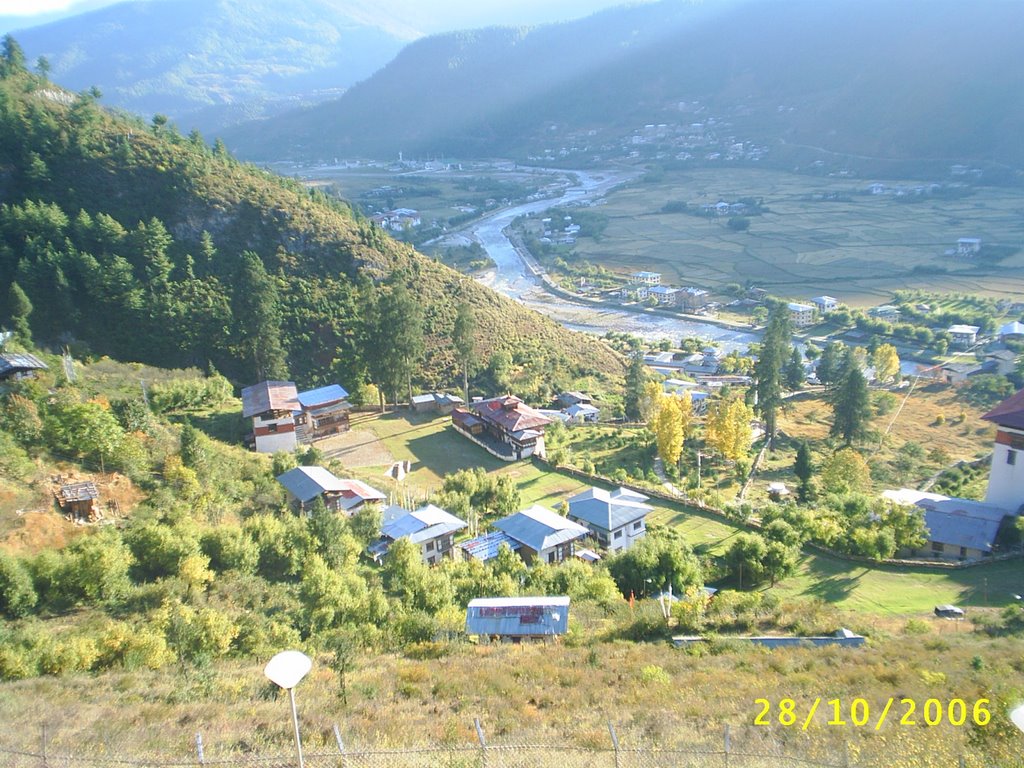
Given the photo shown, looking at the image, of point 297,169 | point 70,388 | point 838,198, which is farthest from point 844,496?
point 297,169

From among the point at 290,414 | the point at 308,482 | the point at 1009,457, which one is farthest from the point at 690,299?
the point at 308,482

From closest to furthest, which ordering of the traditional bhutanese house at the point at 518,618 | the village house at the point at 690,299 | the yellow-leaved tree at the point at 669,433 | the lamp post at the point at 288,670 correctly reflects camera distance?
the lamp post at the point at 288,670, the traditional bhutanese house at the point at 518,618, the yellow-leaved tree at the point at 669,433, the village house at the point at 690,299

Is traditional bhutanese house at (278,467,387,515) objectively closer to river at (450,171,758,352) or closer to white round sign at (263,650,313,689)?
white round sign at (263,650,313,689)

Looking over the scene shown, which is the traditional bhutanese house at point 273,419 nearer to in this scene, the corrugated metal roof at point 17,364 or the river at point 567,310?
the corrugated metal roof at point 17,364

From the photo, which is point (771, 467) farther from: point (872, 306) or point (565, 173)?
point (565, 173)

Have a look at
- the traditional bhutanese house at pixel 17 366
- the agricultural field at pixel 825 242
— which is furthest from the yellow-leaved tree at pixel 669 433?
the agricultural field at pixel 825 242

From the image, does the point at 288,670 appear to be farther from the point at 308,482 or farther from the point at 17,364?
the point at 17,364
